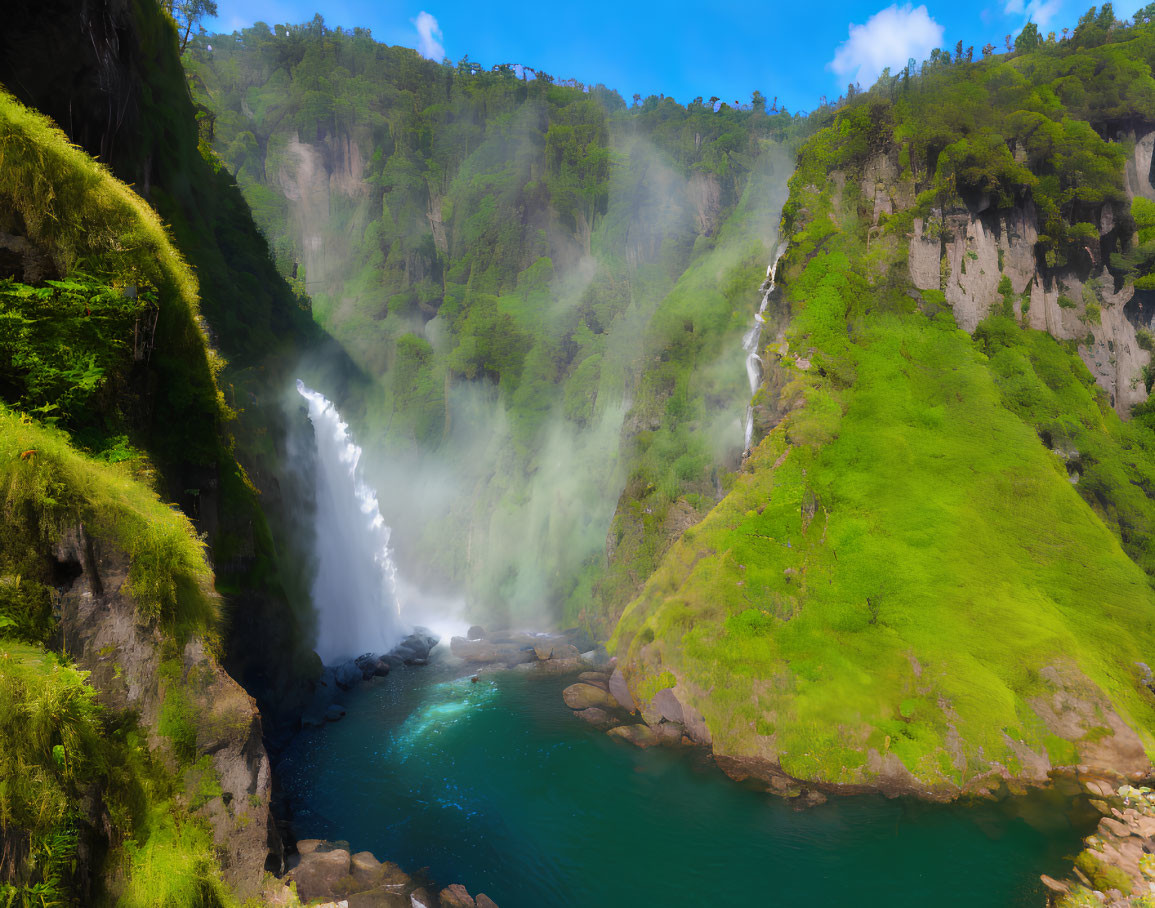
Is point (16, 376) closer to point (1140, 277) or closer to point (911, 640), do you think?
point (911, 640)

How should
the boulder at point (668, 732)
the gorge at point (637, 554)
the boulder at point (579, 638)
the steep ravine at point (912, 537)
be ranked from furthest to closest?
the boulder at point (579, 638)
the boulder at point (668, 732)
the steep ravine at point (912, 537)
the gorge at point (637, 554)

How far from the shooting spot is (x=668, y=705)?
26.5 m

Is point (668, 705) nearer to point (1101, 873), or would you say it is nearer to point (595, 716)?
point (595, 716)

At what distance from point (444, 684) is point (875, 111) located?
1672 inches

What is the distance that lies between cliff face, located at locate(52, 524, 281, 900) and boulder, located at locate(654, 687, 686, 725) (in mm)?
17399

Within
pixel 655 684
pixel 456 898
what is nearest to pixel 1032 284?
pixel 655 684

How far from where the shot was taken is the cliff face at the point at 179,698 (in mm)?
9430

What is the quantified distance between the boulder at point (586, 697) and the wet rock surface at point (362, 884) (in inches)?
516

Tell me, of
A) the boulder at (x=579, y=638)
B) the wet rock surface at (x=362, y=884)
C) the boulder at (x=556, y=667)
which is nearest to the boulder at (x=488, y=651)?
the boulder at (x=556, y=667)

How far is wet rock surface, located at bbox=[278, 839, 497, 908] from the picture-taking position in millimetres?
14609

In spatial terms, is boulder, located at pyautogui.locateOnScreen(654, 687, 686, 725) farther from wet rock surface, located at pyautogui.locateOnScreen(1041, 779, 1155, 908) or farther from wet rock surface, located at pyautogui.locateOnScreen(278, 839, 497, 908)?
wet rock surface, located at pyautogui.locateOnScreen(1041, 779, 1155, 908)

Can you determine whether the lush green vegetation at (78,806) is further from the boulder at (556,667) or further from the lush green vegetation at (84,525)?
the boulder at (556,667)

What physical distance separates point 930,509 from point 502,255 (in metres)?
58.6

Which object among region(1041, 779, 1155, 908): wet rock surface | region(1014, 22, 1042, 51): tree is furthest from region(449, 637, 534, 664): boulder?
region(1014, 22, 1042, 51): tree
